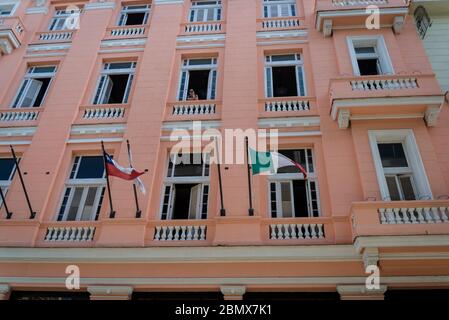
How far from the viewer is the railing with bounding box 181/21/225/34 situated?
13.5m

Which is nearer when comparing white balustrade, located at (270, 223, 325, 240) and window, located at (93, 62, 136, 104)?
white balustrade, located at (270, 223, 325, 240)

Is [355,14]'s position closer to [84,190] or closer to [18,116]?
[84,190]

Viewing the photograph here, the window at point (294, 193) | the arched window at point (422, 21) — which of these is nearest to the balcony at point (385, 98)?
the window at point (294, 193)

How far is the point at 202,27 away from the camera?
13.6 meters

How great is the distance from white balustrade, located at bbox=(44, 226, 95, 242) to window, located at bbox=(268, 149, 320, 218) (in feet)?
15.1

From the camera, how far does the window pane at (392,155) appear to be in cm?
973

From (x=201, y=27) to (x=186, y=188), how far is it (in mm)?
6564

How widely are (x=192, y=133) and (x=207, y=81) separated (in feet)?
8.60

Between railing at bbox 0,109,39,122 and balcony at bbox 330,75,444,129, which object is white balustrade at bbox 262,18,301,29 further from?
railing at bbox 0,109,39,122

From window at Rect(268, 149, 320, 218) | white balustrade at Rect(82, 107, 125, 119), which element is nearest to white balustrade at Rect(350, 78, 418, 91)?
window at Rect(268, 149, 320, 218)

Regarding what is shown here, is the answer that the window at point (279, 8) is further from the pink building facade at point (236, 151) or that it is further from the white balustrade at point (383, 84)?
the white balustrade at point (383, 84)

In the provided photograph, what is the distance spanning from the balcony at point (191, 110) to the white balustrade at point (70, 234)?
12.9 ft
